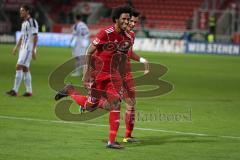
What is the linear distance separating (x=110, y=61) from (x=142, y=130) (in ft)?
6.70

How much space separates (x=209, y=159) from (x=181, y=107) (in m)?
6.53

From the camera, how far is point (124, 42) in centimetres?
1079

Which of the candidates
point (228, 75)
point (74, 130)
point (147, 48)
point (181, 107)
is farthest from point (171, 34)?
point (74, 130)

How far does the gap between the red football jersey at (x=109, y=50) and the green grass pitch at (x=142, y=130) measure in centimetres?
114

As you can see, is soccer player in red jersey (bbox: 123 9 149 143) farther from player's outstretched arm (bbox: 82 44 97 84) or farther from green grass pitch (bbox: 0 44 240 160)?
player's outstretched arm (bbox: 82 44 97 84)

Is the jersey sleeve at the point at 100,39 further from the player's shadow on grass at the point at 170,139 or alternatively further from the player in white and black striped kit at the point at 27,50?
the player in white and black striped kit at the point at 27,50

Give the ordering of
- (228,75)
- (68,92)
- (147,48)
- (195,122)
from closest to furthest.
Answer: (68,92) < (195,122) < (228,75) < (147,48)

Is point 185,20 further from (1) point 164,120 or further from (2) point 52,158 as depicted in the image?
(2) point 52,158

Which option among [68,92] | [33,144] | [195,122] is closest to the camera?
[33,144]

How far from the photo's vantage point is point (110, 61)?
10.8m

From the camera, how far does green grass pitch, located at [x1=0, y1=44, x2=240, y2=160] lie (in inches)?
391

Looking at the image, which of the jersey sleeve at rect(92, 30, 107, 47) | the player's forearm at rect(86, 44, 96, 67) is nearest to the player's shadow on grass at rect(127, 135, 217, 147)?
the player's forearm at rect(86, 44, 96, 67)

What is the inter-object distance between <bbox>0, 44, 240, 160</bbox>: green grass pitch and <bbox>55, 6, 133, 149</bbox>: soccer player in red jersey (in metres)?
0.68

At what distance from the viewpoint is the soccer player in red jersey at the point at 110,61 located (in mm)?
10438
